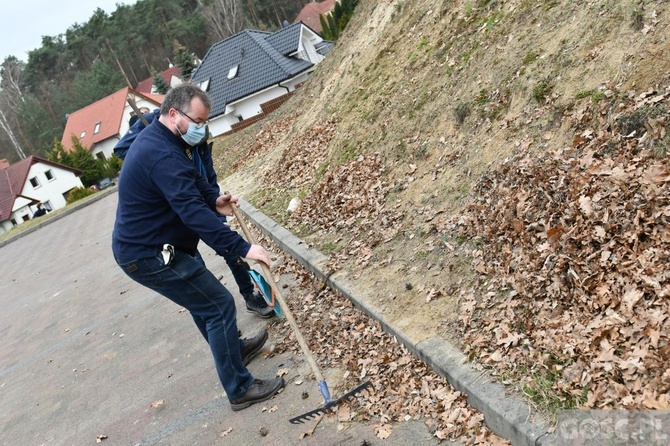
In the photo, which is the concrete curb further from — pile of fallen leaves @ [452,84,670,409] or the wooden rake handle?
the wooden rake handle

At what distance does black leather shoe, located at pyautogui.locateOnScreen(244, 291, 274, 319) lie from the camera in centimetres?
617

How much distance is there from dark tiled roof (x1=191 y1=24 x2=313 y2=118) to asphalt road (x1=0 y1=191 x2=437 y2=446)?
2695 cm

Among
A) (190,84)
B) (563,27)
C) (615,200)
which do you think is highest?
(190,84)

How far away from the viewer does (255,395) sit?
4652 millimetres

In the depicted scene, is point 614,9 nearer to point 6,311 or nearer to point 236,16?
point 6,311

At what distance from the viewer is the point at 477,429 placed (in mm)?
3367

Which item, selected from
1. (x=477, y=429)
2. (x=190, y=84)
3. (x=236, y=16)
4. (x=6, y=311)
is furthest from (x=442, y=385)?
(x=236, y=16)

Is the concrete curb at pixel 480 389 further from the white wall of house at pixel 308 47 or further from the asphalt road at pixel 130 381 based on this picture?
the white wall of house at pixel 308 47

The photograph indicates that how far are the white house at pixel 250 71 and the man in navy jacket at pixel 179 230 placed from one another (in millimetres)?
32124

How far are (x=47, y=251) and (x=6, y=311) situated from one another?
723cm

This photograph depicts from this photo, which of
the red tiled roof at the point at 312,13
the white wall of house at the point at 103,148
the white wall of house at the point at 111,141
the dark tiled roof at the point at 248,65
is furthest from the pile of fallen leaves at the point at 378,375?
the red tiled roof at the point at 312,13

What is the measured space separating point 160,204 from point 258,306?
7.70 feet

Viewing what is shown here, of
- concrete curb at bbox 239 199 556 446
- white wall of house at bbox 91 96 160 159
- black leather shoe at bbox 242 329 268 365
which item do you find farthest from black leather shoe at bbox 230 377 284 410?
white wall of house at bbox 91 96 160 159

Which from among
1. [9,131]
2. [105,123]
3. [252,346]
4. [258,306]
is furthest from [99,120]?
[252,346]
